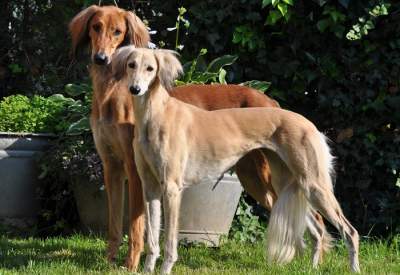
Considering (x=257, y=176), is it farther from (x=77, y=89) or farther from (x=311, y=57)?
(x=77, y=89)

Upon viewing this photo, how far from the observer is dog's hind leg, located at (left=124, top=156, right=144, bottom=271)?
5.09 m

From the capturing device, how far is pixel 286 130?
5000 millimetres

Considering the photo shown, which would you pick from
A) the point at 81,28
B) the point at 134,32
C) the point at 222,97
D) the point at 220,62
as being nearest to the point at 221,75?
the point at 220,62

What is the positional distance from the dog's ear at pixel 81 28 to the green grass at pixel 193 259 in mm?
1381

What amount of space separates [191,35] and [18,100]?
5.00 ft

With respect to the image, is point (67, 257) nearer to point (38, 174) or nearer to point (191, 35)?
point (38, 174)

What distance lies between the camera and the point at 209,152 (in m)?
5.02

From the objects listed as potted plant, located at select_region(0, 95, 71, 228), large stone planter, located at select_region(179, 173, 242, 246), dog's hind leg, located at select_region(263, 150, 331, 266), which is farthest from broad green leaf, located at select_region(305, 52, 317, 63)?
potted plant, located at select_region(0, 95, 71, 228)

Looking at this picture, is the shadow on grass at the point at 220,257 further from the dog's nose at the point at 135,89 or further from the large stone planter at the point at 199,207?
the dog's nose at the point at 135,89

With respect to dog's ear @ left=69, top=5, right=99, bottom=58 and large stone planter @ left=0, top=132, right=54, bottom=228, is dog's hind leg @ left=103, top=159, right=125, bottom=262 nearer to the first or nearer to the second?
dog's ear @ left=69, top=5, right=99, bottom=58

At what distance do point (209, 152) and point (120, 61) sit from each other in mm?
796

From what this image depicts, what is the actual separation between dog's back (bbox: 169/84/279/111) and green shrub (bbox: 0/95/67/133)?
1.34 meters

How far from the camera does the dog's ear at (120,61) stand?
4.71m

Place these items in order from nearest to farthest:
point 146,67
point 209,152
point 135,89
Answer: point 135,89 → point 146,67 → point 209,152
